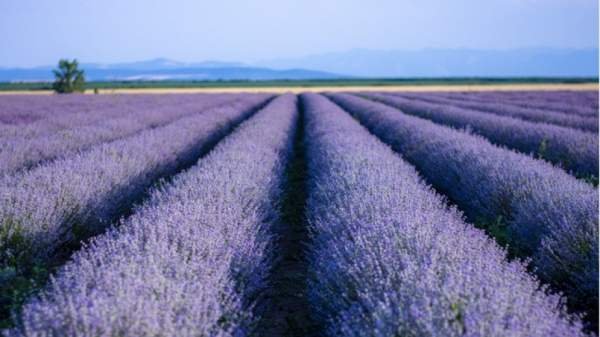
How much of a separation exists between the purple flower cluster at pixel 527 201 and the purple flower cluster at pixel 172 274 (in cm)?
159

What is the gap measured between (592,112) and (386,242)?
13.9m

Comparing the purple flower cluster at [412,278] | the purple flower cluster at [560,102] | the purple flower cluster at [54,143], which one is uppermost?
the purple flower cluster at [412,278]

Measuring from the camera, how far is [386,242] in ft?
9.45

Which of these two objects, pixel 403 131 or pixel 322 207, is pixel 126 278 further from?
pixel 403 131

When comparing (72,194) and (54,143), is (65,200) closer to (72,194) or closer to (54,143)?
(72,194)

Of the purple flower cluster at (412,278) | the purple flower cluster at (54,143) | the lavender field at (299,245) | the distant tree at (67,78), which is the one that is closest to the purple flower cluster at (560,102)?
the lavender field at (299,245)

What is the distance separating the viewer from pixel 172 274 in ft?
8.60

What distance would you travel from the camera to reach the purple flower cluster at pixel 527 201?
3312 millimetres

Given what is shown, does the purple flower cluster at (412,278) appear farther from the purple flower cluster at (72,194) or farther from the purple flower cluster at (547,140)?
the purple flower cluster at (547,140)

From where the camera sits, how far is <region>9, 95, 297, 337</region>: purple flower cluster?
1994 millimetres

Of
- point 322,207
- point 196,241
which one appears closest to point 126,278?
point 196,241

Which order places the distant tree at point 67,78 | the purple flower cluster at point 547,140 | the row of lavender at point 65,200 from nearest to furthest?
1. the row of lavender at point 65,200
2. the purple flower cluster at point 547,140
3. the distant tree at point 67,78

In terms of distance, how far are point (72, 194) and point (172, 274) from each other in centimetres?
247

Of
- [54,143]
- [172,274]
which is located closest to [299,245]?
[172,274]
